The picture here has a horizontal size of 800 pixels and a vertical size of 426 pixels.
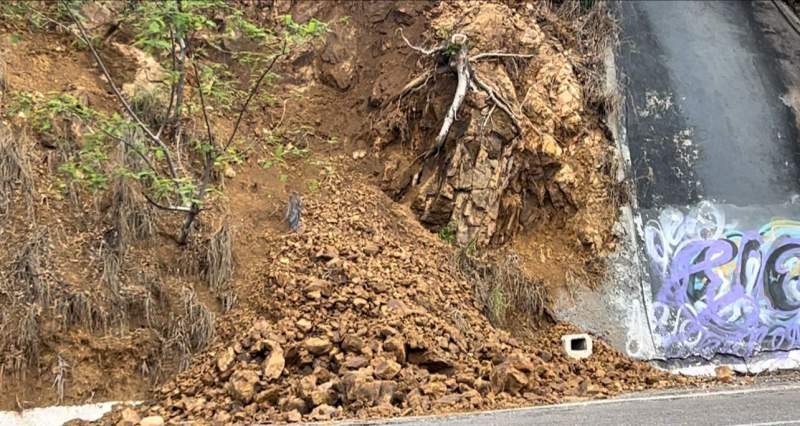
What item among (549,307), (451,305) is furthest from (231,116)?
(549,307)

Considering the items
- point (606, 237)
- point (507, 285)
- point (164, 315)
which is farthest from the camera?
point (606, 237)

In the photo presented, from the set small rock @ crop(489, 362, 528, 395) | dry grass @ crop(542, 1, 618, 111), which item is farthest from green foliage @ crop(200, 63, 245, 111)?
dry grass @ crop(542, 1, 618, 111)

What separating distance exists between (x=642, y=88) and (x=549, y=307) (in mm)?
4026

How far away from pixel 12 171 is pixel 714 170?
352 inches

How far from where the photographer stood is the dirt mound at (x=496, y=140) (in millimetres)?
9219

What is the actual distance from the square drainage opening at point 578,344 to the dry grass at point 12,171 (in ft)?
20.5

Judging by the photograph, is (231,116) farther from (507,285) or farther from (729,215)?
(729,215)

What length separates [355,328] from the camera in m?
7.00

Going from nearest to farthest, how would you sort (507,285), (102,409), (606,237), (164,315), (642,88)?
(102,409) → (164,315) → (507,285) → (606,237) → (642,88)

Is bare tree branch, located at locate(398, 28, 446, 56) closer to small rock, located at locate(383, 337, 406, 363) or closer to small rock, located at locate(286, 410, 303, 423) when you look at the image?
small rock, located at locate(383, 337, 406, 363)

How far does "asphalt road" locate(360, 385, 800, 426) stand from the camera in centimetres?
548

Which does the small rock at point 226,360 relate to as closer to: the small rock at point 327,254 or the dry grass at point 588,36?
the small rock at point 327,254

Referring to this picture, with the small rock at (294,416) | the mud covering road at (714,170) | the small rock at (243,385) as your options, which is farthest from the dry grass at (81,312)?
the mud covering road at (714,170)

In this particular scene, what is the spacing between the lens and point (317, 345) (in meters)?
6.71
